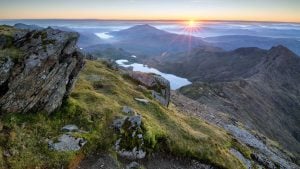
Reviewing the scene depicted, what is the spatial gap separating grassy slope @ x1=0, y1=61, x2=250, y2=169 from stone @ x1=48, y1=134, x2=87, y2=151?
56 centimetres

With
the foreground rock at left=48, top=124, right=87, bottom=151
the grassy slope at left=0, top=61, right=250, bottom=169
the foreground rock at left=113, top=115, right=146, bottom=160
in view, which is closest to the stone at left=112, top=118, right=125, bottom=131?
the foreground rock at left=113, top=115, right=146, bottom=160

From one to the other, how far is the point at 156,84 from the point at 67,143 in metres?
29.9

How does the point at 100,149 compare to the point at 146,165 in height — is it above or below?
above

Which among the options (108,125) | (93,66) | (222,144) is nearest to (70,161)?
(108,125)

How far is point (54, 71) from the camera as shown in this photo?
31.8m

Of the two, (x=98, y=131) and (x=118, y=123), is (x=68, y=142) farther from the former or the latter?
(x=118, y=123)

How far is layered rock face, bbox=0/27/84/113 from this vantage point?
91.8 ft

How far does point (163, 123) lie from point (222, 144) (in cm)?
959

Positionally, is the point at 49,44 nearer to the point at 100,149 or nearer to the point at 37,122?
the point at 37,122

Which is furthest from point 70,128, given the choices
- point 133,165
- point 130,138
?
point 133,165

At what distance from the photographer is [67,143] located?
2822 centimetres

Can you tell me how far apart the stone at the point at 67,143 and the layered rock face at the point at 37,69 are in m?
3.95

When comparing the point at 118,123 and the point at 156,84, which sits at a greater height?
the point at 118,123

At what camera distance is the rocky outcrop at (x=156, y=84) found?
5479 centimetres
